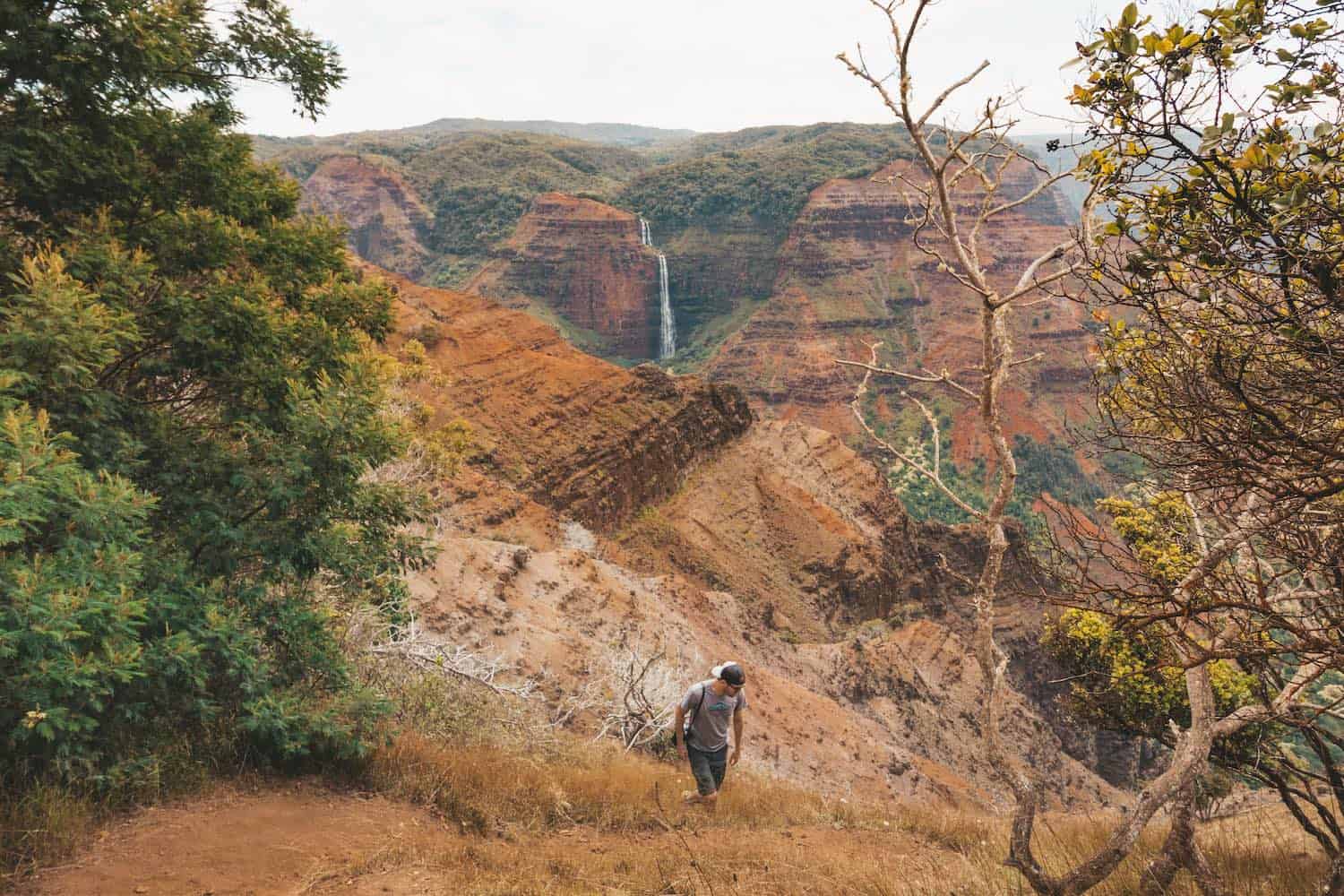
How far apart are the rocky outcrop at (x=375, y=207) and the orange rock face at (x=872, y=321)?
4439 centimetres

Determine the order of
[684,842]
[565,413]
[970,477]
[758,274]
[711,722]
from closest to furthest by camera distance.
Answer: [684,842] < [711,722] < [565,413] < [970,477] < [758,274]

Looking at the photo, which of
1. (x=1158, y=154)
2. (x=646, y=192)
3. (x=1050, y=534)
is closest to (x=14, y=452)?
(x=1050, y=534)

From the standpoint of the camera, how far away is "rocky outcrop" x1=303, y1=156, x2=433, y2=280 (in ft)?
330

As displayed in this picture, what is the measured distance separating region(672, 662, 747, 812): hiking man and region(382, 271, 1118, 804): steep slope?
591 centimetres

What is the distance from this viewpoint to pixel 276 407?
6.83 m

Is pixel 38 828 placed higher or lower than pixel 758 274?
lower

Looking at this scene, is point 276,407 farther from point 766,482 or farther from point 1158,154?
point 766,482

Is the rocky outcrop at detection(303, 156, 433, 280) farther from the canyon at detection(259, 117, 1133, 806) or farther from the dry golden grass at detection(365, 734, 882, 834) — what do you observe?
the dry golden grass at detection(365, 734, 882, 834)

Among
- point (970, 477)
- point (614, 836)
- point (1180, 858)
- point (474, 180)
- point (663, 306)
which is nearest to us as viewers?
point (1180, 858)

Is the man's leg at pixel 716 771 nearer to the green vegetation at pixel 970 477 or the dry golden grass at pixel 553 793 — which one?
the dry golden grass at pixel 553 793

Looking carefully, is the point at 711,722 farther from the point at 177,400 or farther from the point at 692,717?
the point at 177,400

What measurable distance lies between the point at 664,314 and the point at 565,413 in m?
70.5

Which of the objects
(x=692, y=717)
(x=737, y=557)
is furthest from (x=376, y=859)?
(x=737, y=557)

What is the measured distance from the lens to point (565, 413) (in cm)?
3039
